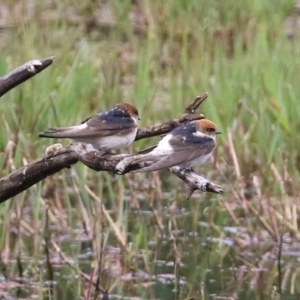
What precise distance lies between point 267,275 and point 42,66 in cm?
192

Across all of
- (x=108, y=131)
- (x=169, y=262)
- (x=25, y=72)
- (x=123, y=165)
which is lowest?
(x=169, y=262)

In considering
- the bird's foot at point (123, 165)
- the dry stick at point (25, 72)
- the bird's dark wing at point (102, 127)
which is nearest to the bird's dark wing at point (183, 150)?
the bird's foot at point (123, 165)

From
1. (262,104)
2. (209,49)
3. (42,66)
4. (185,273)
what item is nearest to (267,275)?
(185,273)

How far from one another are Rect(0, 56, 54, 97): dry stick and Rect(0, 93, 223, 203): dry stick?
11.7 inches

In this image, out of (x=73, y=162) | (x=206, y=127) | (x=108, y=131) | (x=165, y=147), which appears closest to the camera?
(x=73, y=162)

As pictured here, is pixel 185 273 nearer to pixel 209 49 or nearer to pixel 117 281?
pixel 117 281

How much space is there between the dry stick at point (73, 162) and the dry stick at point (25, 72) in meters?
0.30

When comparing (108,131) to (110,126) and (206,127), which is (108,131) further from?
(206,127)

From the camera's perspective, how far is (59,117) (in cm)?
632

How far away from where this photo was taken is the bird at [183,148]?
436 centimetres

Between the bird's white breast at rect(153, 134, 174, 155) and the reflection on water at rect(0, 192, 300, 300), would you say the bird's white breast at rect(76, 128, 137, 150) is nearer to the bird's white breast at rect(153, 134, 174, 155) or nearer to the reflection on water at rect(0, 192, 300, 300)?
the bird's white breast at rect(153, 134, 174, 155)

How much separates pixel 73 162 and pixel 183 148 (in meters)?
0.53

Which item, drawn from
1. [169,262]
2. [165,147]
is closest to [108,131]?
[165,147]

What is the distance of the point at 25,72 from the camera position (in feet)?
14.2
